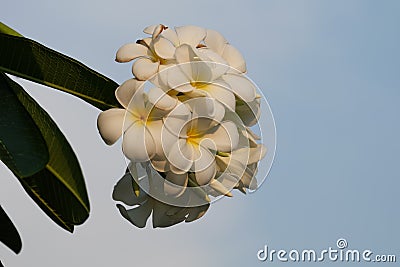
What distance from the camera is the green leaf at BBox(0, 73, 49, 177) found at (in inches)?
19.0

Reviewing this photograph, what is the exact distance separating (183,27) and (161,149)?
0.13 metres

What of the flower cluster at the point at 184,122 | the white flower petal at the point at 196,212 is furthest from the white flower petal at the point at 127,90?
the white flower petal at the point at 196,212

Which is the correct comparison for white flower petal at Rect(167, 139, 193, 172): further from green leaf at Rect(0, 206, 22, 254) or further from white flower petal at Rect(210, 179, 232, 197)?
green leaf at Rect(0, 206, 22, 254)

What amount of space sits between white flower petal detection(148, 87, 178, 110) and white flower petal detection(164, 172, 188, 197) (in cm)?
5

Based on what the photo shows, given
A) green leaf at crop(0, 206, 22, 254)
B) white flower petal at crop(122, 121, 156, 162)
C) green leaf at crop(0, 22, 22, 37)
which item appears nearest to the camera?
white flower petal at crop(122, 121, 156, 162)

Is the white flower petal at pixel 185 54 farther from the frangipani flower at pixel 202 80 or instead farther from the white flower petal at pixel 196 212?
the white flower petal at pixel 196 212

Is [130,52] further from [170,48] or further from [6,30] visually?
[6,30]

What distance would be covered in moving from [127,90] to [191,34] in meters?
0.08

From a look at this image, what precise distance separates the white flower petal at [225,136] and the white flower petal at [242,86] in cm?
3

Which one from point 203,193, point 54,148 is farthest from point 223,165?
point 54,148

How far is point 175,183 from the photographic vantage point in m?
0.51

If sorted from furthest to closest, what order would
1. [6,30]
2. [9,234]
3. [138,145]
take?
[9,234] < [6,30] < [138,145]

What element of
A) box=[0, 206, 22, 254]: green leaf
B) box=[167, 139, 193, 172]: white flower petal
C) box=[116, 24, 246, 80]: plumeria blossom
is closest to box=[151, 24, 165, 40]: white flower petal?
box=[116, 24, 246, 80]: plumeria blossom

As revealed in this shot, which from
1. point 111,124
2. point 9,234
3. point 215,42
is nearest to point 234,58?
point 215,42
